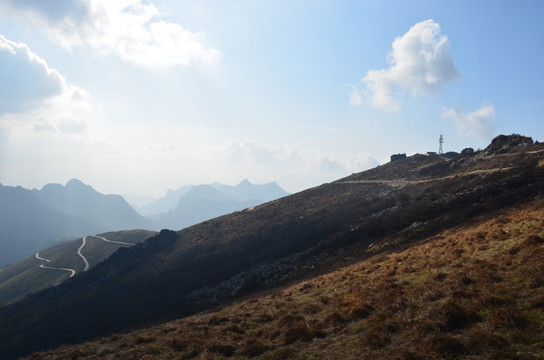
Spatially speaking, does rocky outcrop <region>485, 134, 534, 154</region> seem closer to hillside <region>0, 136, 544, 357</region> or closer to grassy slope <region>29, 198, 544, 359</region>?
hillside <region>0, 136, 544, 357</region>

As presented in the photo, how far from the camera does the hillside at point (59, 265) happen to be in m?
123

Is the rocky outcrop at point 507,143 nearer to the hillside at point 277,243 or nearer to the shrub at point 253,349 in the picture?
the hillside at point 277,243

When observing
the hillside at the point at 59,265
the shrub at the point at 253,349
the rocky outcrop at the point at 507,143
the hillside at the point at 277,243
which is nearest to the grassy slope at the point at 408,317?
the shrub at the point at 253,349

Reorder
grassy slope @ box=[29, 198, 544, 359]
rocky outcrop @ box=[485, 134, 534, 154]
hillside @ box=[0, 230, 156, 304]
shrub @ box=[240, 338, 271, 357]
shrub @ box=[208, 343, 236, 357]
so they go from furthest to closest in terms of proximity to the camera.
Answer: hillside @ box=[0, 230, 156, 304] < rocky outcrop @ box=[485, 134, 534, 154] < shrub @ box=[208, 343, 236, 357] < shrub @ box=[240, 338, 271, 357] < grassy slope @ box=[29, 198, 544, 359]

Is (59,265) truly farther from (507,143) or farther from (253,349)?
(507,143)

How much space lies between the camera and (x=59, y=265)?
447 feet

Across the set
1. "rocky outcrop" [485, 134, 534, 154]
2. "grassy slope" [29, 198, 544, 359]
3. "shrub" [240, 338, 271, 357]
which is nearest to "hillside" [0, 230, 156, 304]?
"grassy slope" [29, 198, 544, 359]

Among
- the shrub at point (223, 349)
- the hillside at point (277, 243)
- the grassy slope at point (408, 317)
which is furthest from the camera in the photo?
the hillside at point (277, 243)

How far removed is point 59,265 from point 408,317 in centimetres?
16275

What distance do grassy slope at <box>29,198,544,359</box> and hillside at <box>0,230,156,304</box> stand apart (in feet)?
394

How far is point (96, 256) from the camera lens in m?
135

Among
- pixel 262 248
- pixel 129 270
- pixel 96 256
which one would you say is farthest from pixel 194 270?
pixel 96 256

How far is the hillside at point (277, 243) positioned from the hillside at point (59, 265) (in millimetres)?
36498

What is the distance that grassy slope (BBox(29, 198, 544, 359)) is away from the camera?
11586mm
